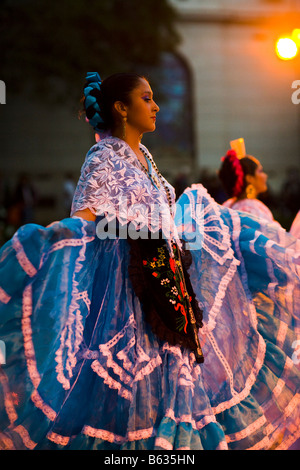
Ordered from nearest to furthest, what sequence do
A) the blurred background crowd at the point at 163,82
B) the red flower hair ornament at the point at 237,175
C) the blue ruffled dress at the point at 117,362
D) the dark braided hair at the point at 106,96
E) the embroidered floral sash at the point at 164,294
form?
the blue ruffled dress at the point at 117,362
the embroidered floral sash at the point at 164,294
the dark braided hair at the point at 106,96
the red flower hair ornament at the point at 237,175
the blurred background crowd at the point at 163,82

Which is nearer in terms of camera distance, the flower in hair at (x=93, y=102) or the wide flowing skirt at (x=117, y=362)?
the wide flowing skirt at (x=117, y=362)

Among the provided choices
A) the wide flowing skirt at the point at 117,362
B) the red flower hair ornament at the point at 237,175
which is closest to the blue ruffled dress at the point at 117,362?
the wide flowing skirt at the point at 117,362

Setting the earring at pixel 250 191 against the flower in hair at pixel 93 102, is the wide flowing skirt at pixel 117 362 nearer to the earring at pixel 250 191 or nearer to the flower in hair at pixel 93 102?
the flower in hair at pixel 93 102

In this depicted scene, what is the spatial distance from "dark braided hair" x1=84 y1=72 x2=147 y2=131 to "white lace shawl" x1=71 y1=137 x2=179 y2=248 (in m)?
0.23

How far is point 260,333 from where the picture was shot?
113 inches

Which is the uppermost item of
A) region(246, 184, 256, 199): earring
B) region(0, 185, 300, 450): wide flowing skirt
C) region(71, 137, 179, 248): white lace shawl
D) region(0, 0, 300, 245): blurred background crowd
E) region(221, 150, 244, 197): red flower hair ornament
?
region(0, 0, 300, 245): blurred background crowd

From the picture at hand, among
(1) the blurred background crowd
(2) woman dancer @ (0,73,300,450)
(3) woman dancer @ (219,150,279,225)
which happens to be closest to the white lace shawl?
(2) woman dancer @ (0,73,300,450)

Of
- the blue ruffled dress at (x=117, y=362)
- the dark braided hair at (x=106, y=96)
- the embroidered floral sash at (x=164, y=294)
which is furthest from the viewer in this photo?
the dark braided hair at (x=106, y=96)

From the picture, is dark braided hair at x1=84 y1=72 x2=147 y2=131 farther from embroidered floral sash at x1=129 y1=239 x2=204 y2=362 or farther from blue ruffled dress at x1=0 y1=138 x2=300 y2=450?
embroidered floral sash at x1=129 y1=239 x2=204 y2=362

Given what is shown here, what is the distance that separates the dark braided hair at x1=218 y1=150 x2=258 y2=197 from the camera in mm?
4570

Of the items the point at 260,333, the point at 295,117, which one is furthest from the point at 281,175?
the point at 260,333

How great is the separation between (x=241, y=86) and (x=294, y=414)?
2164 cm

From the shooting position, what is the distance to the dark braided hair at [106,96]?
288 cm

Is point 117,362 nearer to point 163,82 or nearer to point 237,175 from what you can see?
point 237,175
